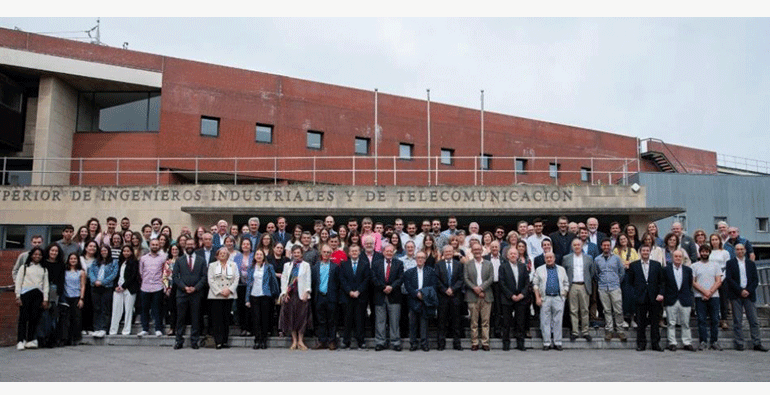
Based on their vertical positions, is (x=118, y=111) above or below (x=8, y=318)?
above

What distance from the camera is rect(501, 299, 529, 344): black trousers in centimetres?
1166

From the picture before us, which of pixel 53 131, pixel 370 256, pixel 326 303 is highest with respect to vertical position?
pixel 53 131

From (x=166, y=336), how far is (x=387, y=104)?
68.3 feet

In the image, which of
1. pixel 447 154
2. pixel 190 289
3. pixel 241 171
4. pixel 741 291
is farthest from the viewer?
pixel 447 154

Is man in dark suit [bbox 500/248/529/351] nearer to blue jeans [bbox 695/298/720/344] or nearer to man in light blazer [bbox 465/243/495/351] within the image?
man in light blazer [bbox 465/243/495/351]

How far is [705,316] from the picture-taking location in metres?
12.0

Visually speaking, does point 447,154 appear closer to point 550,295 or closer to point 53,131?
point 53,131

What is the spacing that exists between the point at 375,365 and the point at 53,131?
20.9 meters

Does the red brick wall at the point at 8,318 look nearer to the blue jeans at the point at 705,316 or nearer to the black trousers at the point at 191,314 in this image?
the black trousers at the point at 191,314

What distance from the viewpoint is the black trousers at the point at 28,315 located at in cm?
1156

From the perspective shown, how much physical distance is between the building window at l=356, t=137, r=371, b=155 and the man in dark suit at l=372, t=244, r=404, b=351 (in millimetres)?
19302

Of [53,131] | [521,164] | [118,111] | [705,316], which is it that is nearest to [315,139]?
[118,111]

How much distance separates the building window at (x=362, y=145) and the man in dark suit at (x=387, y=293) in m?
19.3

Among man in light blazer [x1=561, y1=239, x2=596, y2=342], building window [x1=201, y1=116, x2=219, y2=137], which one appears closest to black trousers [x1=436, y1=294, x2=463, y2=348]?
man in light blazer [x1=561, y1=239, x2=596, y2=342]
